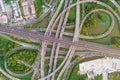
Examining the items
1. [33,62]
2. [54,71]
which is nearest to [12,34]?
[33,62]

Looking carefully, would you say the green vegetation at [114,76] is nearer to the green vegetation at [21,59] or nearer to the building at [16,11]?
the green vegetation at [21,59]

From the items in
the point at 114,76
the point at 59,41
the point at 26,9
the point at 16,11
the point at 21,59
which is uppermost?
the point at 26,9

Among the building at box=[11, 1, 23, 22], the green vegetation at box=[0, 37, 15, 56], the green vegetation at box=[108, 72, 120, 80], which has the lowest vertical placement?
the green vegetation at box=[108, 72, 120, 80]

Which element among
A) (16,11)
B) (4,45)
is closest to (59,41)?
(16,11)

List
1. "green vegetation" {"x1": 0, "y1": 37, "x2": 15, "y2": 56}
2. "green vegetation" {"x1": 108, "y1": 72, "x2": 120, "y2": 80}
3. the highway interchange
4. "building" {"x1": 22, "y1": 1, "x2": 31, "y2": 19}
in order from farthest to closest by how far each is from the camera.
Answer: "green vegetation" {"x1": 0, "y1": 37, "x2": 15, "y2": 56}, "building" {"x1": 22, "y1": 1, "x2": 31, "y2": 19}, "green vegetation" {"x1": 108, "y1": 72, "x2": 120, "y2": 80}, the highway interchange

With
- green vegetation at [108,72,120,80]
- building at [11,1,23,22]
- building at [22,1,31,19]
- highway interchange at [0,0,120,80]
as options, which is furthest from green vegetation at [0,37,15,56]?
green vegetation at [108,72,120,80]

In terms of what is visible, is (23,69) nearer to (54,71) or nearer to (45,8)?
(54,71)

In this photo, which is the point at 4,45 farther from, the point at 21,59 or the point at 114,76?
the point at 114,76

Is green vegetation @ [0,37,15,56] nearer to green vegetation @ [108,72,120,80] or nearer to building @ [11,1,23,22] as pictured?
building @ [11,1,23,22]
